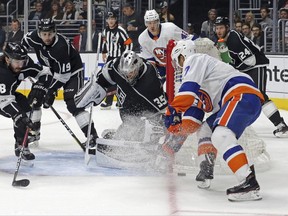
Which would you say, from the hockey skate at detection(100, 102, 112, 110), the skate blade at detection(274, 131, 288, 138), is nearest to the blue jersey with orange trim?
the skate blade at detection(274, 131, 288, 138)

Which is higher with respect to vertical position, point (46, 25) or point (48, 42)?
point (46, 25)

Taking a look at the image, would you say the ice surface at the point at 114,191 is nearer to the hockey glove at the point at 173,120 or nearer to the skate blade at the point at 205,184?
the skate blade at the point at 205,184

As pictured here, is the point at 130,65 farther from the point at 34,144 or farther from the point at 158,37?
the point at 158,37

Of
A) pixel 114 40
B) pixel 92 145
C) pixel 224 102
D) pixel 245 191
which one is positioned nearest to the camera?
pixel 245 191

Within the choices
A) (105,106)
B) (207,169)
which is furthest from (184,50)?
(105,106)

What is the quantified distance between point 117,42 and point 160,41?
1.79m

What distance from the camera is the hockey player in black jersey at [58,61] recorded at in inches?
212

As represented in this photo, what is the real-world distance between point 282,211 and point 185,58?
0.91 metres

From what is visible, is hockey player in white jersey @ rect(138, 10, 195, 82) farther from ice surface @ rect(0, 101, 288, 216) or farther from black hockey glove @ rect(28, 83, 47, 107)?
black hockey glove @ rect(28, 83, 47, 107)

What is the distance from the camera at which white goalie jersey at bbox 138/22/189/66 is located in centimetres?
666

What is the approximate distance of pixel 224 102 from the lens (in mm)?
3971

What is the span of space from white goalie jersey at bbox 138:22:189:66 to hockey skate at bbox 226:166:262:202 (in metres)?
2.88

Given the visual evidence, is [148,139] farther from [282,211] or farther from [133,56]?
[282,211]

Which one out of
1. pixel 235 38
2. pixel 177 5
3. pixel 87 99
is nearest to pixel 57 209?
pixel 87 99
